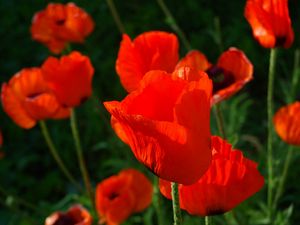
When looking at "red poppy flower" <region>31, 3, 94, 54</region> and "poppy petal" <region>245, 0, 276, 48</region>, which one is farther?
"red poppy flower" <region>31, 3, 94, 54</region>

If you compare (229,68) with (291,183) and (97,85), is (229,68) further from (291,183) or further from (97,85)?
(97,85)

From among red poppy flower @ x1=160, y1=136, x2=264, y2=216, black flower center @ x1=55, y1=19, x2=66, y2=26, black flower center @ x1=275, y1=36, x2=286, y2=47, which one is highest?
red poppy flower @ x1=160, y1=136, x2=264, y2=216

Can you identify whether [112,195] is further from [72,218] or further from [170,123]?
[170,123]

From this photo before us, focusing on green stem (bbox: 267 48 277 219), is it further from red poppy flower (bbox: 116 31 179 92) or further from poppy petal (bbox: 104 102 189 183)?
poppy petal (bbox: 104 102 189 183)

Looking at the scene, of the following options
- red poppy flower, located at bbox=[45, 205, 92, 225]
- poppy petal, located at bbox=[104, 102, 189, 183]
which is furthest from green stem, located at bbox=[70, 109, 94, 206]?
poppy petal, located at bbox=[104, 102, 189, 183]

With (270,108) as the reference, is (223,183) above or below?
above

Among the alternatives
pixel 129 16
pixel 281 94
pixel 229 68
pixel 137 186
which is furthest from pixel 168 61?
pixel 129 16

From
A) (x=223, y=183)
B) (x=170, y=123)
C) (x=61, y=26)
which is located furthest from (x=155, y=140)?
(x=61, y=26)
